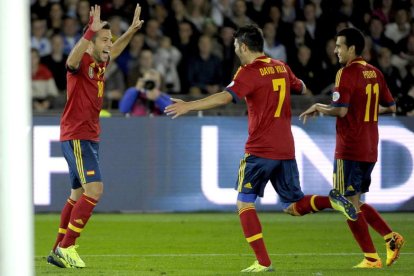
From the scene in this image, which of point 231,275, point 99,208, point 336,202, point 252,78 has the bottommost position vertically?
point 99,208

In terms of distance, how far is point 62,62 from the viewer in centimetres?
1495

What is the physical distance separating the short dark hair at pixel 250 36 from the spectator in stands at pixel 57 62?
8.07 m

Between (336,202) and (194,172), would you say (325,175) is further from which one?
(336,202)

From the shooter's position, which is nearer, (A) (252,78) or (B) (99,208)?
(A) (252,78)

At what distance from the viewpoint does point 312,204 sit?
7250 millimetres

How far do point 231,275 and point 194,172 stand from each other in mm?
6164

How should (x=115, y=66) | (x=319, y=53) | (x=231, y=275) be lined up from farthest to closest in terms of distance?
(x=319, y=53) → (x=115, y=66) → (x=231, y=275)

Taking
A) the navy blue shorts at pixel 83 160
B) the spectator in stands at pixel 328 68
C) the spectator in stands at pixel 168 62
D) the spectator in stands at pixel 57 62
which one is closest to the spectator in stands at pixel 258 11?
the spectator in stands at pixel 328 68

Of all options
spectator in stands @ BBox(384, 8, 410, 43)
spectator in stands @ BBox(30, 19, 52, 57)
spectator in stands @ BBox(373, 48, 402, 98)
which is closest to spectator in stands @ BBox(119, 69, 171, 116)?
spectator in stands @ BBox(30, 19, 52, 57)

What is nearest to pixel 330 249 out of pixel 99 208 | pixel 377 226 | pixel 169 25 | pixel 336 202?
pixel 377 226

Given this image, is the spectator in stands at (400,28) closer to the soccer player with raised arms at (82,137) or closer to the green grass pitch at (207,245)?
the green grass pitch at (207,245)

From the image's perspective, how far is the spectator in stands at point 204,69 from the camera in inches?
595

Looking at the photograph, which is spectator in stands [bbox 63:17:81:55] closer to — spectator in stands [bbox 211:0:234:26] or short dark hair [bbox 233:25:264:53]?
spectator in stands [bbox 211:0:234:26]

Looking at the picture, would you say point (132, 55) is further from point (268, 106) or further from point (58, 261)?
point (268, 106)
